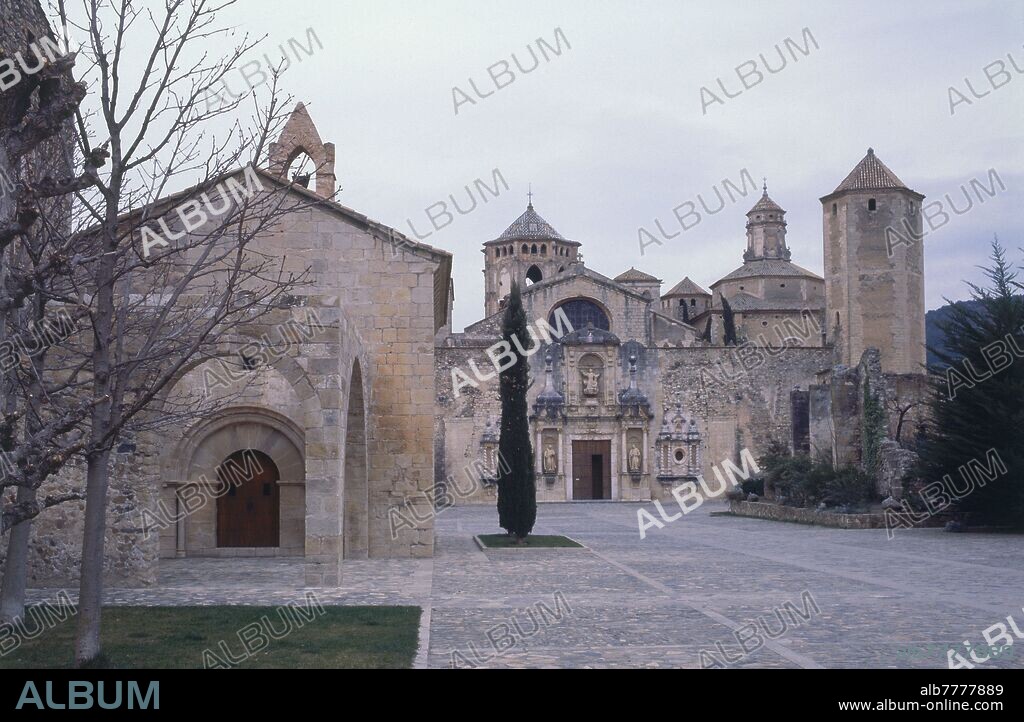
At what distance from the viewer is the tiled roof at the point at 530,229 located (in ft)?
207

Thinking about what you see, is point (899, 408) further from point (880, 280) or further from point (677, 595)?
point (677, 595)

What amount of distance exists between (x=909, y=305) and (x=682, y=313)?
97.1ft

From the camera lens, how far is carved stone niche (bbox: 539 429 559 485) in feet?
140

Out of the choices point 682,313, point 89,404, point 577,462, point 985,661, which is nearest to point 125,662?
point 89,404

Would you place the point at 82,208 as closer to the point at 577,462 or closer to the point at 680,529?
the point at 680,529

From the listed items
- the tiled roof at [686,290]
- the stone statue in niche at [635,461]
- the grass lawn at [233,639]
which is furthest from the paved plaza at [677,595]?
the tiled roof at [686,290]

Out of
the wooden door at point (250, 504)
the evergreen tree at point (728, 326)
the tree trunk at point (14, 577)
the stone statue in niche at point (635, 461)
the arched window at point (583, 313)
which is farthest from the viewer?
the evergreen tree at point (728, 326)

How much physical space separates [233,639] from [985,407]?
16546 mm

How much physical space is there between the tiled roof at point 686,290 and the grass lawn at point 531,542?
51670 millimetres

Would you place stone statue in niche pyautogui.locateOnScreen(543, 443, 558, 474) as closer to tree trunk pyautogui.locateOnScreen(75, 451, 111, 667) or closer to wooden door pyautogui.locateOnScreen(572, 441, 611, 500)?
wooden door pyautogui.locateOnScreen(572, 441, 611, 500)

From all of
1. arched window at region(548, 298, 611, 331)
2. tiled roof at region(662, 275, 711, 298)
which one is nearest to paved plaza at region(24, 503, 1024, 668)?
arched window at region(548, 298, 611, 331)

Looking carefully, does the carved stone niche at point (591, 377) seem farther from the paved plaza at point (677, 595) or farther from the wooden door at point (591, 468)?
the paved plaza at point (677, 595)

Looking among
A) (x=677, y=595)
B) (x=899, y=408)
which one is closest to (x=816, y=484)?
(x=899, y=408)

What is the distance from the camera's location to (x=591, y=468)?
43.4 m
